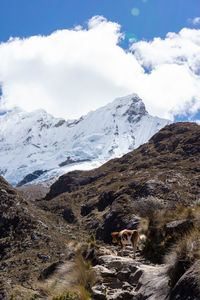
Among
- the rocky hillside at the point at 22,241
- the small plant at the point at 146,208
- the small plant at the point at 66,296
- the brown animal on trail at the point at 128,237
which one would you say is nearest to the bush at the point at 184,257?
the small plant at the point at 66,296

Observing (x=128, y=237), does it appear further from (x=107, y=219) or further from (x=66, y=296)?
(x=107, y=219)

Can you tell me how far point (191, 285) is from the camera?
19.2 feet

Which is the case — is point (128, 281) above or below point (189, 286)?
below

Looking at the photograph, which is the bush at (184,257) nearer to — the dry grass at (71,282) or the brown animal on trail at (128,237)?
the dry grass at (71,282)

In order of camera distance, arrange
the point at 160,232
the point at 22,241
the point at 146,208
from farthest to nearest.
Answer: the point at 22,241 → the point at 146,208 → the point at 160,232

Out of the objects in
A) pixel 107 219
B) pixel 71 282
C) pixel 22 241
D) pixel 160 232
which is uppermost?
pixel 160 232

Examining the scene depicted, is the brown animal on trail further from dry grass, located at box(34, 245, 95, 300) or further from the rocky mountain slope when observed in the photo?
dry grass, located at box(34, 245, 95, 300)

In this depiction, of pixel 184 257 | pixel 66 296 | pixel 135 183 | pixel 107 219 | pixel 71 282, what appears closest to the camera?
pixel 184 257

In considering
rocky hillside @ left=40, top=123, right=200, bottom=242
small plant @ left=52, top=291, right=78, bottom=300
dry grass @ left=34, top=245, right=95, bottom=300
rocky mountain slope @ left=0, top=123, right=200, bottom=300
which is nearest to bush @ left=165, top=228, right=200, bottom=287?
rocky mountain slope @ left=0, top=123, right=200, bottom=300

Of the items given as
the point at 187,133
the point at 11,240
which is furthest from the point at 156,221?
the point at 187,133

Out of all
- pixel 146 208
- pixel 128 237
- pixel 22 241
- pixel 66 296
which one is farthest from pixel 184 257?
pixel 22 241

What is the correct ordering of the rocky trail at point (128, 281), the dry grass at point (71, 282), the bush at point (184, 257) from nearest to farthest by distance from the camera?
the bush at point (184, 257) < the rocky trail at point (128, 281) < the dry grass at point (71, 282)

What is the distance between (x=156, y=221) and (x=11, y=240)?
123 ft

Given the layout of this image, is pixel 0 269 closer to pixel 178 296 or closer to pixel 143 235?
pixel 143 235
